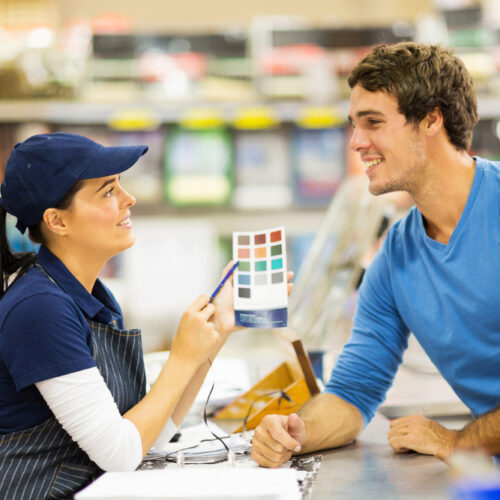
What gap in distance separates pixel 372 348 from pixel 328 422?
0.93 ft

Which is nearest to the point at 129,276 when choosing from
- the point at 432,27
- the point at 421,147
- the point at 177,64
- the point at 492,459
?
the point at 177,64

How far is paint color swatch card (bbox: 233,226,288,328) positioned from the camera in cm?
143

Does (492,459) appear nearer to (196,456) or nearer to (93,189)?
(196,456)

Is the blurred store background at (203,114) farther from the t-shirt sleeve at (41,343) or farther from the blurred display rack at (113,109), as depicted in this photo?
the t-shirt sleeve at (41,343)

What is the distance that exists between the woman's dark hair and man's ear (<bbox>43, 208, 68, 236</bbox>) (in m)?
0.01

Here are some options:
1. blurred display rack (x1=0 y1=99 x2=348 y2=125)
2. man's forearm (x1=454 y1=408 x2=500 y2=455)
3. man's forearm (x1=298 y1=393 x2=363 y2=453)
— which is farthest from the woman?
blurred display rack (x1=0 y1=99 x2=348 y2=125)

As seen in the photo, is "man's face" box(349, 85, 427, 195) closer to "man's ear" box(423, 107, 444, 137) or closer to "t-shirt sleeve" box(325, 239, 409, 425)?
"man's ear" box(423, 107, 444, 137)

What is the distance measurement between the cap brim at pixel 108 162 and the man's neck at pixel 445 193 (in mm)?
753

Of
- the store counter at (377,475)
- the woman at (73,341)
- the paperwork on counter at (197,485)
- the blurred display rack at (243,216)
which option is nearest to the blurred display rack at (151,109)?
the blurred display rack at (243,216)

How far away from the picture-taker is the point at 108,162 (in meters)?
1.45

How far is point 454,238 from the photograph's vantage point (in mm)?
1647

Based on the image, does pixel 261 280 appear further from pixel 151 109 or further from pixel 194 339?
pixel 151 109

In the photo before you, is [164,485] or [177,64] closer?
[164,485]

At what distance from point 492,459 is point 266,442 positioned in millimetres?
477
